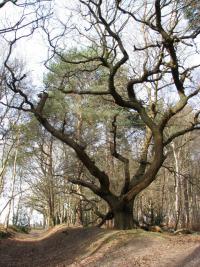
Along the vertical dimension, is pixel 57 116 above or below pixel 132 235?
above

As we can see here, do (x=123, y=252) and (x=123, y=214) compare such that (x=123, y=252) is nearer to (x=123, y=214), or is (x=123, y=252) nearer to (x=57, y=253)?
(x=123, y=214)

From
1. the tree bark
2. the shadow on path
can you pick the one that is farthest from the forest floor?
the tree bark

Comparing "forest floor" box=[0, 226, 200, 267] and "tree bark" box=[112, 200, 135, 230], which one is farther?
"tree bark" box=[112, 200, 135, 230]

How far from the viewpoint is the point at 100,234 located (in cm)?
1513

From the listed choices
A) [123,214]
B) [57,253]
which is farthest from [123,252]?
[57,253]

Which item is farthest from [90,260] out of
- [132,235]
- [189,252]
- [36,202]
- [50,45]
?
[36,202]

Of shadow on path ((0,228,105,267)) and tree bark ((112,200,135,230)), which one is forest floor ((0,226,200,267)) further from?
tree bark ((112,200,135,230))

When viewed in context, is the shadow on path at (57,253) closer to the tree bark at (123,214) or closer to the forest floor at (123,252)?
the forest floor at (123,252)

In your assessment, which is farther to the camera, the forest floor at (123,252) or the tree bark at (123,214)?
the tree bark at (123,214)

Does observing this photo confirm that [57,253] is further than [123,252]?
Yes

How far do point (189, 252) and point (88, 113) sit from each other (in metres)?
16.4

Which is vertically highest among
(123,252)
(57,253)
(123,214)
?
(123,214)

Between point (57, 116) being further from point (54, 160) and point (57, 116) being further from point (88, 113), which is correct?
point (54, 160)

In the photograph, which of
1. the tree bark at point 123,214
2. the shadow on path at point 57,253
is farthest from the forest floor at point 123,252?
the tree bark at point 123,214
